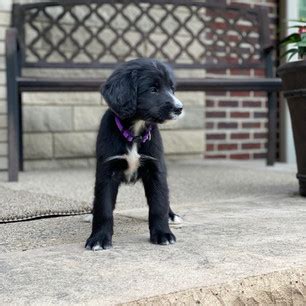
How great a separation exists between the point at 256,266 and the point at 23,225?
1.15m

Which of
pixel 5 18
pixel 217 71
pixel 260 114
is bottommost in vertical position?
pixel 260 114

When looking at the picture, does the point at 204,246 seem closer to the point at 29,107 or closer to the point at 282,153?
the point at 29,107

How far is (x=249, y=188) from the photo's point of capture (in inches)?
Answer: 152

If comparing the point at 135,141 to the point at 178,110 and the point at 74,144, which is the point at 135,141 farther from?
the point at 74,144

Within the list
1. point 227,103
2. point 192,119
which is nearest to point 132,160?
point 192,119

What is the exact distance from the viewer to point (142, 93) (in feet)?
7.64

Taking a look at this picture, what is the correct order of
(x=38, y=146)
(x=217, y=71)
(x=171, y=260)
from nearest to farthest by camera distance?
(x=171, y=260), (x=38, y=146), (x=217, y=71)

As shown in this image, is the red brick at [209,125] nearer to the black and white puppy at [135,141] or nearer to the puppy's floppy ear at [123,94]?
the black and white puppy at [135,141]

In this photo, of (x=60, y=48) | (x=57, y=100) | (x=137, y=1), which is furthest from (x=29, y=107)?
(x=137, y=1)

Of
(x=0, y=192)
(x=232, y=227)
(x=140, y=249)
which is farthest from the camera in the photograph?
(x=0, y=192)

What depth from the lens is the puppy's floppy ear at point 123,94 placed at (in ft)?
7.46

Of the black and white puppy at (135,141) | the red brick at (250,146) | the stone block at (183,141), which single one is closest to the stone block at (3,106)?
the stone block at (183,141)

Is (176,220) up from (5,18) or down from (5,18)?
down

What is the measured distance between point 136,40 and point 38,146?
128 centimetres
